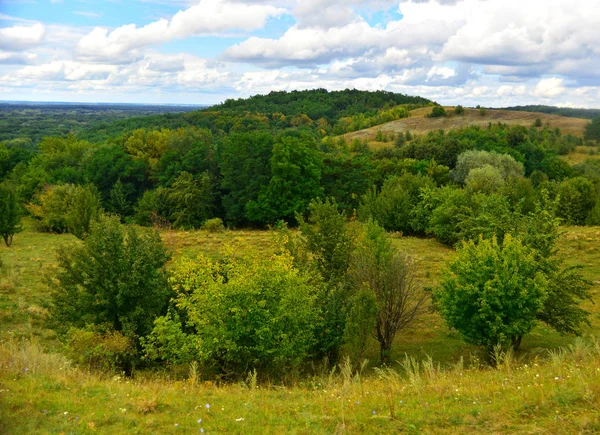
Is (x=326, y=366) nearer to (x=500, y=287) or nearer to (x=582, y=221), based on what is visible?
(x=500, y=287)

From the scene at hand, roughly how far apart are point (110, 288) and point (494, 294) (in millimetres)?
10276

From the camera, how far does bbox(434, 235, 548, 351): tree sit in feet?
40.4

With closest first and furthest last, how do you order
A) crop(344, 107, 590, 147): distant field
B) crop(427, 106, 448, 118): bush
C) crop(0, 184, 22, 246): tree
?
crop(0, 184, 22, 246): tree → crop(344, 107, 590, 147): distant field → crop(427, 106, 448, 118): bush

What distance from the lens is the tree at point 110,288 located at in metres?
12.2

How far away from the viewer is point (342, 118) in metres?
129

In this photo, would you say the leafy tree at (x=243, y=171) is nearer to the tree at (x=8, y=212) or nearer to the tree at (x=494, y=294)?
the tree at (x=8, y=212)

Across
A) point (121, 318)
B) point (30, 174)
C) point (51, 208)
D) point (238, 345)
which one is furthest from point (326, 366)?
point (30, 174)

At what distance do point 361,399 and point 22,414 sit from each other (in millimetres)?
5440

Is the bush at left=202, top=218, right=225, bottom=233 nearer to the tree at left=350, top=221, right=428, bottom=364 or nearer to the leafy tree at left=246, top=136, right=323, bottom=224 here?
the leafy tree at left=246, top=136, right=323, bottom=224

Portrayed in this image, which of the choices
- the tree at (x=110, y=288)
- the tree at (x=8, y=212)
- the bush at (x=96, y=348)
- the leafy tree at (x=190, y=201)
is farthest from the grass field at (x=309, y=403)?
the leafy tree at (x=190, y=201)

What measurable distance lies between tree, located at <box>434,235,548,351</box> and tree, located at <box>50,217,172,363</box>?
826cm

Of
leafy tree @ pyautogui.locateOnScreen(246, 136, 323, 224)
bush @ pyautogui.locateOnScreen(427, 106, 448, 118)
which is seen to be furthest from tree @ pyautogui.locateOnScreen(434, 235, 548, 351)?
bush @ pyautogui.locateOnScreen(427, 106, 448, 118)

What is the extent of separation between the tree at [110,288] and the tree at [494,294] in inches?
325

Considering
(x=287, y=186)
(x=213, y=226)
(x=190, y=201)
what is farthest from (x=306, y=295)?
(x=190, y=201)
